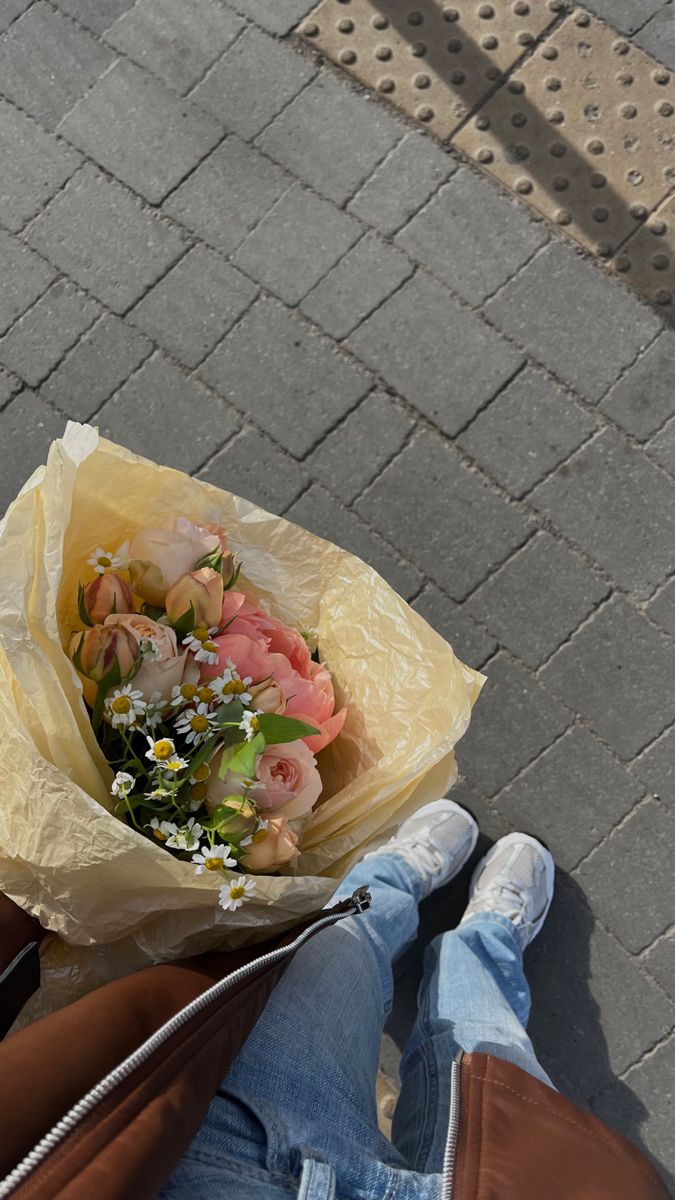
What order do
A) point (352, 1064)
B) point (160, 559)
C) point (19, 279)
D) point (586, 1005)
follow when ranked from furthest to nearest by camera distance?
point (19, 279) → point (586, 1005) → point (352, 1064) → point (160, 559)

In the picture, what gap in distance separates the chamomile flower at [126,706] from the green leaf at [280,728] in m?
0.17

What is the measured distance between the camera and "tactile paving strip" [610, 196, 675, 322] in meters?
2.94

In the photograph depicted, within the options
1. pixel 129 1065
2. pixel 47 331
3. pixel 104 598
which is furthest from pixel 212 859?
pixel 47 331

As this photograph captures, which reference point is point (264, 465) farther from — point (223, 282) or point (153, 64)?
point (153, 64)

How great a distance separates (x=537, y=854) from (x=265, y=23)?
111 inches

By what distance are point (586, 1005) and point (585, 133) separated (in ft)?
8.89

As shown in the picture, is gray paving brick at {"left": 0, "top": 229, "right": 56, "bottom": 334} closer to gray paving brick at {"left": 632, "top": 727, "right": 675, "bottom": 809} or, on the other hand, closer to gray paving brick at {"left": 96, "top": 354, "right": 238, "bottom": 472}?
gray paving brick at {"left": 96, "top": 354, "right": 238, "bottom": 472}

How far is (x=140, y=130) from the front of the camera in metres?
3.10

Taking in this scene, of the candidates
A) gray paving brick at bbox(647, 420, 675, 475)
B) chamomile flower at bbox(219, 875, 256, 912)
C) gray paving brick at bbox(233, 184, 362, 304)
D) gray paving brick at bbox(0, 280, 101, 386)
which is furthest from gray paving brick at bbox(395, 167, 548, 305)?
chamomile flower at bbox(219, 875, 256, 912)

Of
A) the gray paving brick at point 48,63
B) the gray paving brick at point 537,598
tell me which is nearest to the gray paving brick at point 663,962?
the gray paving brick at point 537,598

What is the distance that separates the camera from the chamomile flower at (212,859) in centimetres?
128

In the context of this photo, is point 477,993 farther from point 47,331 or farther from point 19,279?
point 19,279

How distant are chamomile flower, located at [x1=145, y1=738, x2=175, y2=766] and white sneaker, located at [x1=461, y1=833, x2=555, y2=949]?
1.70 m

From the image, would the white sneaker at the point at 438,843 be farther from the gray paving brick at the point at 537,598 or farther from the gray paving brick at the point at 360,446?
the gray paving brick at the point at 360,446
